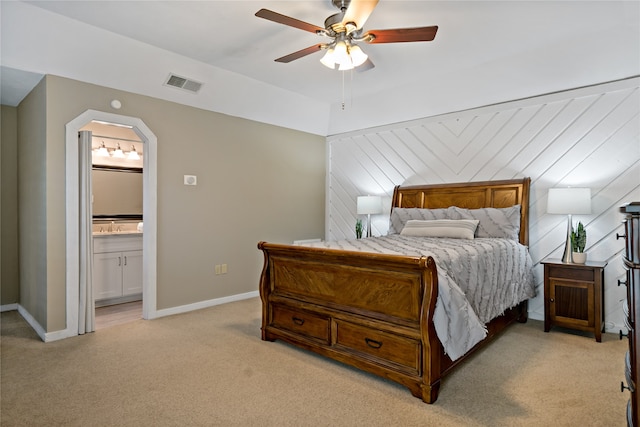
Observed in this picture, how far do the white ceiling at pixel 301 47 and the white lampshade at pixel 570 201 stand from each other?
3.66 feet

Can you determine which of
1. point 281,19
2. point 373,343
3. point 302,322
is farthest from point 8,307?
point 281,19

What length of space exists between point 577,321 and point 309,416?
2.73 metres

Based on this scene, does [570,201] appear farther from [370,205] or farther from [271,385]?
[271,385]

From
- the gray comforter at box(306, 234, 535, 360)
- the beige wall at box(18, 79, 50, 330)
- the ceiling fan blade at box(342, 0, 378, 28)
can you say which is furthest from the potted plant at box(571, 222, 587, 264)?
the beige wall at box(18, 79, 50, 330)

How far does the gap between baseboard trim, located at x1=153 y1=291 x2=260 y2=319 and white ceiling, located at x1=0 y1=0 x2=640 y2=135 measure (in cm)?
241

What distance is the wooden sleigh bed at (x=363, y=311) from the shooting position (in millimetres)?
2250

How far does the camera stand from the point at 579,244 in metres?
3.48

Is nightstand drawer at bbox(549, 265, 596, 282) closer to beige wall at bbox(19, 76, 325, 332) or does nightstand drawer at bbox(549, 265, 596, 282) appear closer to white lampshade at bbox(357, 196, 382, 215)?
white lampshade at bbox(357, 196, 382, 215)

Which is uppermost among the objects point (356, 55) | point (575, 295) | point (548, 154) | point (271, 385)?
point (356, 55)

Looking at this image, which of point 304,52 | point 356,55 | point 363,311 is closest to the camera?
point 363,311

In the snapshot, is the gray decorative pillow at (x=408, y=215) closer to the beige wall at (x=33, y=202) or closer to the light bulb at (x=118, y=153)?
the beige wall at (x=33, y=202)

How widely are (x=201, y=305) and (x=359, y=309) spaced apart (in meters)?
2.54

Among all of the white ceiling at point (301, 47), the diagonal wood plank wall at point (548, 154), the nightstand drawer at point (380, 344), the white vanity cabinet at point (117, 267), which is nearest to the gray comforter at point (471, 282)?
the nightstand drawer at point (380, 344)

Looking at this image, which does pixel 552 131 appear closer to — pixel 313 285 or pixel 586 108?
pixel 586 108
